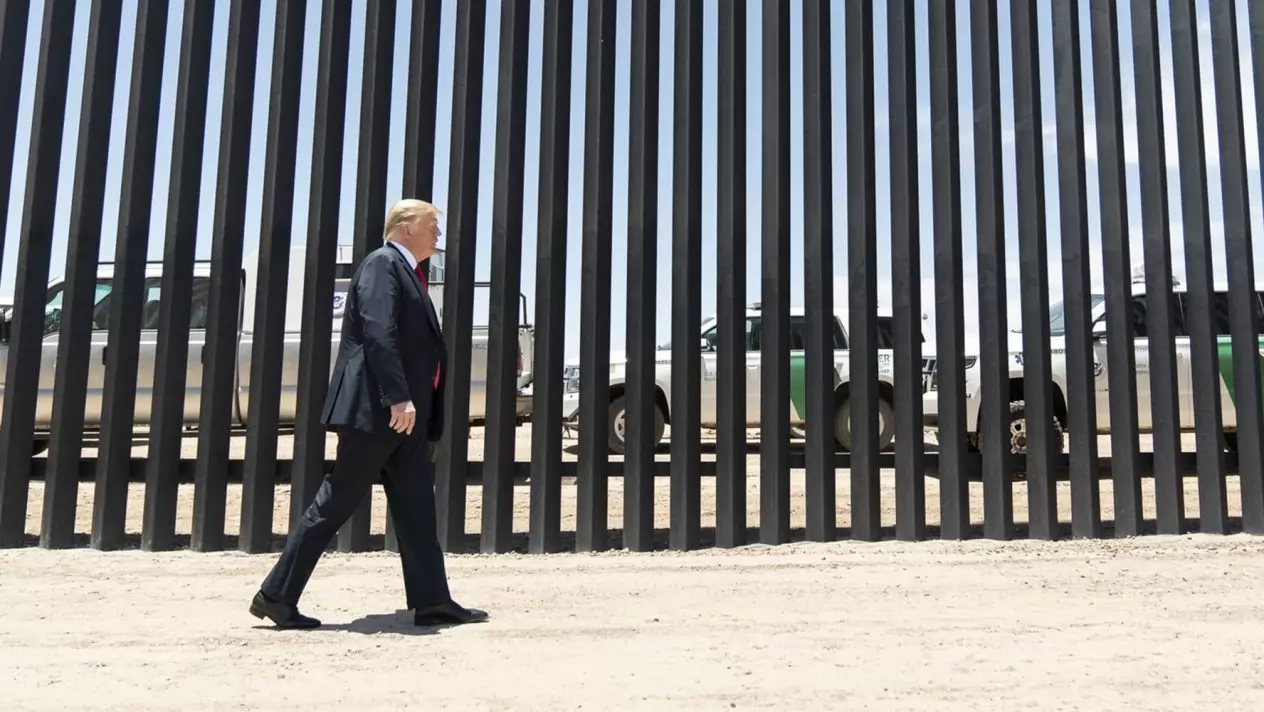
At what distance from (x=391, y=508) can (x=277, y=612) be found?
19.8 inches

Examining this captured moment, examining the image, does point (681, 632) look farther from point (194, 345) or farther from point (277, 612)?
point (194, 345)

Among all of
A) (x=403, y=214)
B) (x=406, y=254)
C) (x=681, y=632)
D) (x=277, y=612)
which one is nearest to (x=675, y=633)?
(x=681, y=632)

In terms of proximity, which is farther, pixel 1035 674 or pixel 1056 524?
pixel 1056 524

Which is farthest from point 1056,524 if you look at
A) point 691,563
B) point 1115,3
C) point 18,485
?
point 18,485

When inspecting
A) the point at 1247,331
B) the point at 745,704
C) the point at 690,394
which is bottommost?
the point at 745,704

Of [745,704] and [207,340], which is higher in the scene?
[207,340]

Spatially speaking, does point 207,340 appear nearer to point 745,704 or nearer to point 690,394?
point 690,394

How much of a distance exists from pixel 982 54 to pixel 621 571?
10.8 ft

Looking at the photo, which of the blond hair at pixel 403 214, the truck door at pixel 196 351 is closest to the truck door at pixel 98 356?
the truck door at pixel 196 351

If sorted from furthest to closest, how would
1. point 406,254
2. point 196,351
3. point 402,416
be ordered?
point 196,351 < point 406,254 < point 402,416

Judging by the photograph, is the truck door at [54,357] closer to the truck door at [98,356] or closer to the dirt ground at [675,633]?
the truck door at [98,356]

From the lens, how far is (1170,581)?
12.7 ft

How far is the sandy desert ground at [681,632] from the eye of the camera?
249 cm

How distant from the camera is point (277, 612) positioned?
10.2 feet
